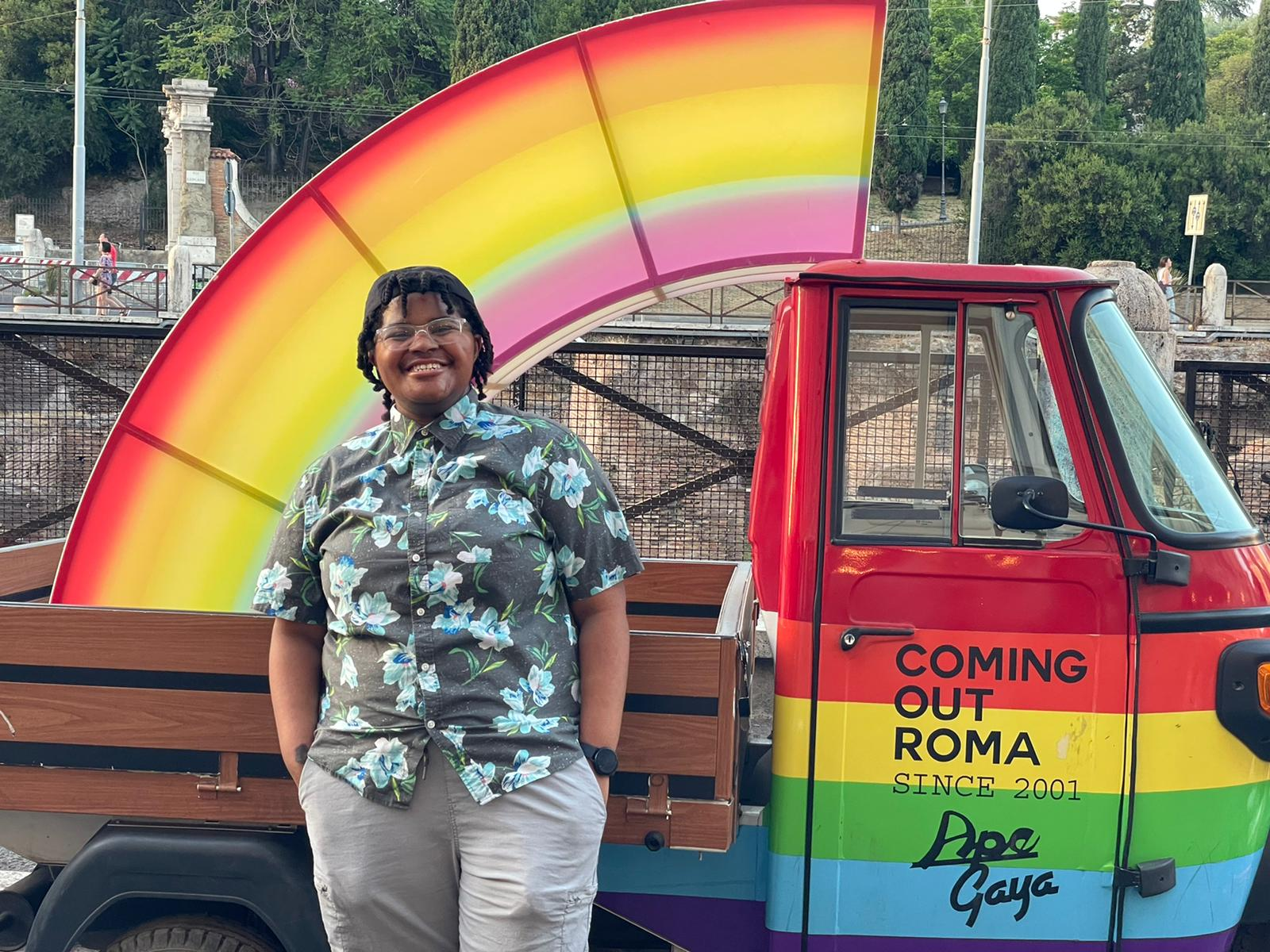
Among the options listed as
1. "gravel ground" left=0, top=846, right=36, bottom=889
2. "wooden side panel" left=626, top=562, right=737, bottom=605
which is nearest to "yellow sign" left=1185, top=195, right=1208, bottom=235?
"wooden side panel" left=626, top=562, right=737, bottom=605

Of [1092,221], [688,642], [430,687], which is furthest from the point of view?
[1092,221]

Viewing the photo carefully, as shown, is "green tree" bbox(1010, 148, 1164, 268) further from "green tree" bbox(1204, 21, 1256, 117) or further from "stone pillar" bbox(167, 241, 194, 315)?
"stone pillar" bbox(167, 241, 194, 315)

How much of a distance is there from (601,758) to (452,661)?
0.39 meters

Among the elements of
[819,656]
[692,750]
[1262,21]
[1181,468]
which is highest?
[1262,21]

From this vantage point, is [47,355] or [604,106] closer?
[604,106]

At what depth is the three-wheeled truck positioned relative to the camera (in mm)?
3143

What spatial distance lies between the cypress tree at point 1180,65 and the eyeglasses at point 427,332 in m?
58.5

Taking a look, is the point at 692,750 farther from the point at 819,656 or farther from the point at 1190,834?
the point at 1190,834

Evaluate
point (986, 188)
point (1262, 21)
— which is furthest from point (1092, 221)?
point (1262, 21)

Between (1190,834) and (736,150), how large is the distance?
8.73 ft

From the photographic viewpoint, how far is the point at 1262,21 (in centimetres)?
5325

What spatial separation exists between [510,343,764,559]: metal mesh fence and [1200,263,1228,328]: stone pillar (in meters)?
26.5

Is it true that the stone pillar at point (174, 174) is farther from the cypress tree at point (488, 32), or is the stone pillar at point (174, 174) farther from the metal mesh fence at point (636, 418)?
the metal mesh fence at point (636, 418)

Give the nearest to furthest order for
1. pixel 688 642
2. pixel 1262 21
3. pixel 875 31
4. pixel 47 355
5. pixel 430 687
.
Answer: pixel 430 687, pixel 688 642, pixel 875 31, pixel 47 355, pixel 1262 21
